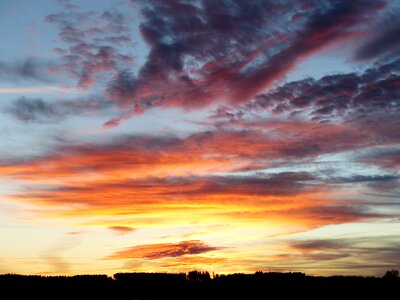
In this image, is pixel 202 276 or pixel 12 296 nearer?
pixel 12 296

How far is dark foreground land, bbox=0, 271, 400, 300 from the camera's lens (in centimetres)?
3431

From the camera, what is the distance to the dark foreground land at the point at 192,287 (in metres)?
34.3

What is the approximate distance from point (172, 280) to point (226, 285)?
320 centimetres

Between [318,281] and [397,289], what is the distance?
14.6 ft

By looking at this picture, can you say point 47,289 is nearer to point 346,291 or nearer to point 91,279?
point 91,279

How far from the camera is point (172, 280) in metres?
35.2

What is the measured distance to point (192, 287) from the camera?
35.1 metres

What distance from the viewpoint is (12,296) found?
110 ft

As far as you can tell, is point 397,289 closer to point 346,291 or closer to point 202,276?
point 346,291

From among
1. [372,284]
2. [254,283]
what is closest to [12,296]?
[254,283]

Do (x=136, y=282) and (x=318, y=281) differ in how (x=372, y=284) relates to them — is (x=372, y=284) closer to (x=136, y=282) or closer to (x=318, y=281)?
(x=318, y=281)

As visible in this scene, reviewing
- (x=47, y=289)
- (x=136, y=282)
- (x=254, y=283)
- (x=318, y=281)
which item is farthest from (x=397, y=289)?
(x=47, y=289)

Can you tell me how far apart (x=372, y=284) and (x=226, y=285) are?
27.8ft

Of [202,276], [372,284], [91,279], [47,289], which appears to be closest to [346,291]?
[372,284]
